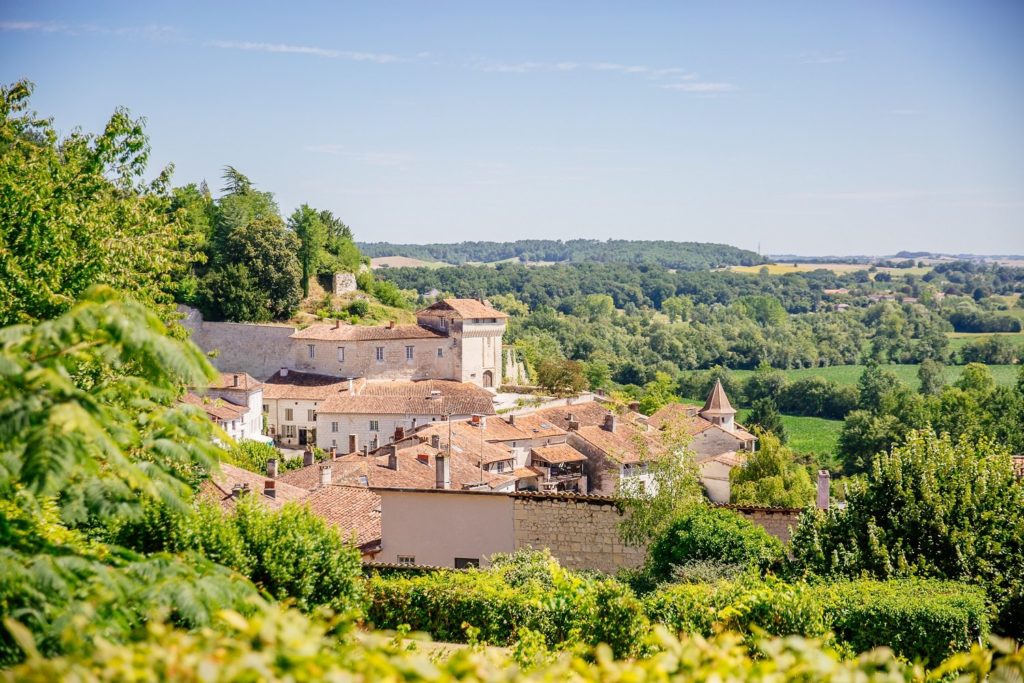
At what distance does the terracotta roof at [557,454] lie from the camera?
1683 inches

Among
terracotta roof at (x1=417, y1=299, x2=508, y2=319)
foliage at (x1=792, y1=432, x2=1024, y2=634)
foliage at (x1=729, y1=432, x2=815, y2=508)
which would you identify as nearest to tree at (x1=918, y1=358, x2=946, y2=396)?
terracotta roof at (x1=417, y1=299, x2=508, y2=319)

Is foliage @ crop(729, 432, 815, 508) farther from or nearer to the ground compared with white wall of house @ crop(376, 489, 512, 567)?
nearer to the ground

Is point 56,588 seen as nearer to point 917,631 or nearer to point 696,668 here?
point 696,668

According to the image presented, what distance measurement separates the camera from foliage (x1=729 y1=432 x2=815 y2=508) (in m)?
41.2

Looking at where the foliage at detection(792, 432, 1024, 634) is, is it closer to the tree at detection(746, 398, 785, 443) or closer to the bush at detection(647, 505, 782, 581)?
the bush at detection(647, 505, 782, 581)

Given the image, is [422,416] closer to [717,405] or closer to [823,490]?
[717,405]

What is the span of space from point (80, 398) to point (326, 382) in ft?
174

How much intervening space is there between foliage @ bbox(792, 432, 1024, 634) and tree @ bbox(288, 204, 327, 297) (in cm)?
5082

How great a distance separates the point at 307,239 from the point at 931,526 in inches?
2068

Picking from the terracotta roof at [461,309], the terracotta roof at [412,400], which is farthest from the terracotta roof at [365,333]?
the terracotta roof at [412,400]

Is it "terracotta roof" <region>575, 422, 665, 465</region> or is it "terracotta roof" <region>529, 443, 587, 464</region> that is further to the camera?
"terracotta roof" <region>529, 443, 587, 464</region>

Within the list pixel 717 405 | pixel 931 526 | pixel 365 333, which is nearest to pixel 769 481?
pixel 717 405

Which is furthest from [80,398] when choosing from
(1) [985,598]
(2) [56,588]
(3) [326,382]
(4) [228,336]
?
(4) [228,336]

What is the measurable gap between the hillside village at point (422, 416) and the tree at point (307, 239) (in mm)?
4591
